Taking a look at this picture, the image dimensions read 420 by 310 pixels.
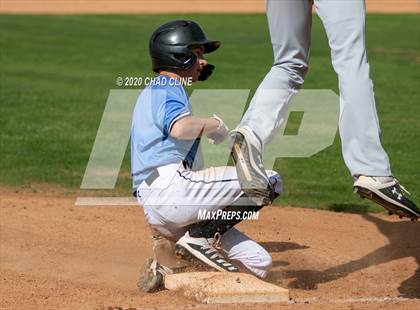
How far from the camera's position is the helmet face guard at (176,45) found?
6.54 metres

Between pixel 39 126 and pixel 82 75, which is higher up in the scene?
pixel 39 126

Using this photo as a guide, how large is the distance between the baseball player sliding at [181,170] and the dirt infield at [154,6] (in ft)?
72.3

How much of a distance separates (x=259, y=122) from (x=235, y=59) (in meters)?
12.7

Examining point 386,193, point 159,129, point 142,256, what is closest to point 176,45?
point 159,129

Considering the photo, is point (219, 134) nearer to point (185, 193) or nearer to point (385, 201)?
point (185, 193)

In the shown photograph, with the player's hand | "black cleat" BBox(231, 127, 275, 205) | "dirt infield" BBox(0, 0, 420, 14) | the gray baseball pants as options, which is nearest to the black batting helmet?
the player's hand

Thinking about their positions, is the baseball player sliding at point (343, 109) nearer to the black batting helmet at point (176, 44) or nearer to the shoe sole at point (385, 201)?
the shoe sole at point (385, 201)

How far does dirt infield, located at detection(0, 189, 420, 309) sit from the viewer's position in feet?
20.3

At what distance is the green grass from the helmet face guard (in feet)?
11.2

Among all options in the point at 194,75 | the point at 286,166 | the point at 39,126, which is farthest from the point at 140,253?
the point at 39,126

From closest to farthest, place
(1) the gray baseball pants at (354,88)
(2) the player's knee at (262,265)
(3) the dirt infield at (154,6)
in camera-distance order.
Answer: (1) the gray baseball pants at (354,88) < (2) the player's knee at (262,265) < (3) the dirt infield at (154,6)

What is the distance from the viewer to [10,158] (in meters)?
11.2

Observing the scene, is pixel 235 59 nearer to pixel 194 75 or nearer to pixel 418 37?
pixel 418 37

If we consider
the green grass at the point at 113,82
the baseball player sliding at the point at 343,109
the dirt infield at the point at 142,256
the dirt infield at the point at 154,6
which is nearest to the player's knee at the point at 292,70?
the baseball player sliding at the point at 343,109
